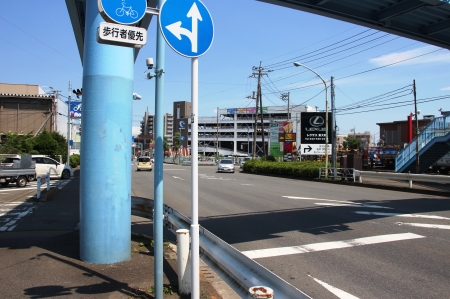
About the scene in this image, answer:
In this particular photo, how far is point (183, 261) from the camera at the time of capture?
4.52m

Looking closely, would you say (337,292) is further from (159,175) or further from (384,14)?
(384,14)

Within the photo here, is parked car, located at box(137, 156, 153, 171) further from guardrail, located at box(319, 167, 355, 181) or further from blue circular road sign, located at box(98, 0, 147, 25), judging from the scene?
blue circular road sign, located at box(98, 0, 147, 25)

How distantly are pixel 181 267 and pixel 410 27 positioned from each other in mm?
8663

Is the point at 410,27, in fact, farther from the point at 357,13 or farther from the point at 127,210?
the point at 127,210

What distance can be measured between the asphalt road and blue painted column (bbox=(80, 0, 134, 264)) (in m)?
2.57

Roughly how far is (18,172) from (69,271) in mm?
17403

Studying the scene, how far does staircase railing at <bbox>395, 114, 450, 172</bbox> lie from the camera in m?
24.1

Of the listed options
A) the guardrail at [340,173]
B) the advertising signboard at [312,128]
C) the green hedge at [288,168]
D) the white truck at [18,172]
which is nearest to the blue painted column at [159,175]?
the white truck at [18,172]

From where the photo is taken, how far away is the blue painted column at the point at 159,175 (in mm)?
4250

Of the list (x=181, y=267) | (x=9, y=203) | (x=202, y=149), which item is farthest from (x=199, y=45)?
(x=202, y=149)

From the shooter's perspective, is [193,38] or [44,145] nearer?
[193,38]

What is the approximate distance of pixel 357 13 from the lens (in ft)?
28.0

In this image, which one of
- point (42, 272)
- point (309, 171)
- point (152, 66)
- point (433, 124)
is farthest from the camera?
point (309, 171)

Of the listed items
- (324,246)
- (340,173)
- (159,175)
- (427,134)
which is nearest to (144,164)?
(340,173)
